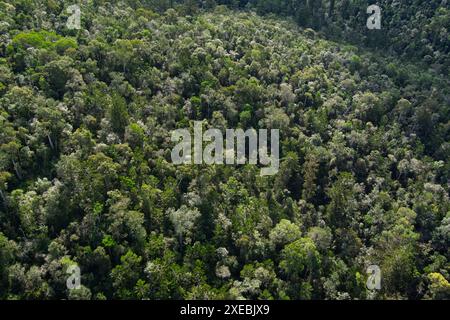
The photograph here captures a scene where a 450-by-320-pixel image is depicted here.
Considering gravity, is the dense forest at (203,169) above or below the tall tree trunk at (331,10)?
below

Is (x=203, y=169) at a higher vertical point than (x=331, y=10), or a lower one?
lower

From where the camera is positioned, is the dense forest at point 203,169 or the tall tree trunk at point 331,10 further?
the tall tree trunk at point 331,10

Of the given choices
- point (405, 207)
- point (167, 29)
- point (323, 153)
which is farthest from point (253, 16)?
point (405, 207)

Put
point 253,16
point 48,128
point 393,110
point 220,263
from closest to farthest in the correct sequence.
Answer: point 220,263
point 48,128
point 393,110
point 253,16

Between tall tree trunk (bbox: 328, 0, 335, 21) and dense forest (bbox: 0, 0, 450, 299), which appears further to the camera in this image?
tall tree trunk (bbox: 328, 0, 335, 21)

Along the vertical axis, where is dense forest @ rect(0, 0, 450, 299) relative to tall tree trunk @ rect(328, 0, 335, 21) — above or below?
below

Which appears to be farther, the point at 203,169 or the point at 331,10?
the point at 331,10
